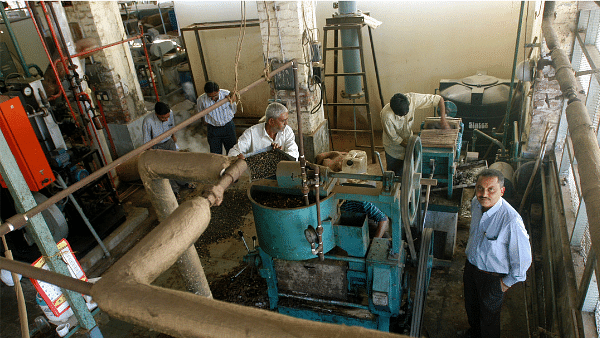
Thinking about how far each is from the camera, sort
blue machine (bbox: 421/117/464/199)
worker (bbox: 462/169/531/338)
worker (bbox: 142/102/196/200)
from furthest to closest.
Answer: worker (bbox: 142/102/196/200) < blue machine (bbox: 421/117/464/199) < worker (bbox: 462/169/531/338)

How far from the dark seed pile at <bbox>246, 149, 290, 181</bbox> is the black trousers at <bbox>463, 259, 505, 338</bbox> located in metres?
1.75

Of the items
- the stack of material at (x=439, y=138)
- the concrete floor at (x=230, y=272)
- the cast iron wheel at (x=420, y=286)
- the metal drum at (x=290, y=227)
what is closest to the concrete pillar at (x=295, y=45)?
the concrete floor at (x=230, y=272)

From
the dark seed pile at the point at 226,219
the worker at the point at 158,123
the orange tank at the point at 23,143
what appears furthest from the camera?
the worker at the point at 158,123

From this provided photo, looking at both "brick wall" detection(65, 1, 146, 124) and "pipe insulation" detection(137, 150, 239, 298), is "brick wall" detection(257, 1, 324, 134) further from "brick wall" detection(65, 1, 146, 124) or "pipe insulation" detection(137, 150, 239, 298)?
"pipe insulation" detection(137, 150, 239, 298)

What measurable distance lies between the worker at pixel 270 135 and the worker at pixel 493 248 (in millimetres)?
1925

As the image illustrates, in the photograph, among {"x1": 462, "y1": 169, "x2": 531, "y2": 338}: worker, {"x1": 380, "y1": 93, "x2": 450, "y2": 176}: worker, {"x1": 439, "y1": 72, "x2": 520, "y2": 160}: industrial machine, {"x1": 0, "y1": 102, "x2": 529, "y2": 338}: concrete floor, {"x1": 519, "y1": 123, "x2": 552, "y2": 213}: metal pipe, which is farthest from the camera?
{"x1": 439, "y1": 72, "x2": 520, "y2": 160}: industrial machine

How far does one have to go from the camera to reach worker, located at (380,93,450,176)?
4452 mm

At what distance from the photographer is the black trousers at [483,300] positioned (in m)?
2.94

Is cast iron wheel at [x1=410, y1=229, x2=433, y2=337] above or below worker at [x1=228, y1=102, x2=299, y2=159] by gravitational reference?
below

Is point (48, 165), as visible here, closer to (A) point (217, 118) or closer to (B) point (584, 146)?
(A) point (217, 118)

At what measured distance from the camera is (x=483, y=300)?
3014 mm

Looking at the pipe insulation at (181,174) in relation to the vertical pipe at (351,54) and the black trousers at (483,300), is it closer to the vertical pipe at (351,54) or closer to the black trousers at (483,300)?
the black trousers at (483,300)

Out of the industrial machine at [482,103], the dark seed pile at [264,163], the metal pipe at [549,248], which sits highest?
the dark seed pile at [264,163]

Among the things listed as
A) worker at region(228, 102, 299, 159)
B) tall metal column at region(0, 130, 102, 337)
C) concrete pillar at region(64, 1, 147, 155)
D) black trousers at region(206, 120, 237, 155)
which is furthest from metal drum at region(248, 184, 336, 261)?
concrete pillar at region(64, 1, 147, 155)
